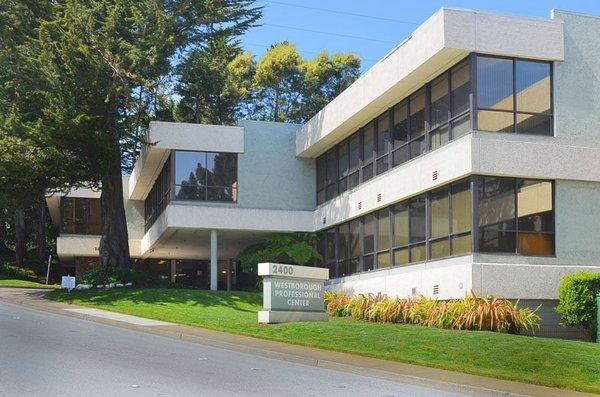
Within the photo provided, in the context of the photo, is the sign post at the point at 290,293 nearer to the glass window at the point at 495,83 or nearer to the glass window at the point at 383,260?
the glass window at the point at 383,260

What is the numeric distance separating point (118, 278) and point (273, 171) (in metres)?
7.90

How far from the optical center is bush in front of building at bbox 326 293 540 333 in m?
20.8

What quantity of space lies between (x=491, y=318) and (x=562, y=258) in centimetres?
377

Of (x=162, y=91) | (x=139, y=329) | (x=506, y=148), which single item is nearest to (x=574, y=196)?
(x=506, y=148)

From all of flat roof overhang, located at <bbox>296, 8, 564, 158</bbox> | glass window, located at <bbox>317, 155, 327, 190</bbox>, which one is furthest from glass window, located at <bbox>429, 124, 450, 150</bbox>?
glass window, located at <bbox>317, 155, 327, 190</bbox>

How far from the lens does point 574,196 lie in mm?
23625

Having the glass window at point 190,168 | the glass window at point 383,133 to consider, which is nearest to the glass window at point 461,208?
the glass window at point 383,133

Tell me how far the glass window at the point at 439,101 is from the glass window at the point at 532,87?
2.19 metres

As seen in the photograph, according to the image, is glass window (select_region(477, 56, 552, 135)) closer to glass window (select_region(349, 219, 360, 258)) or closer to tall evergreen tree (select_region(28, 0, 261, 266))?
glass window (select_region(349, 219, 360, 258))

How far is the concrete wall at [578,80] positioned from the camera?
933 inches

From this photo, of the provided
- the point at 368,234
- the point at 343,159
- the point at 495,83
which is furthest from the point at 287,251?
the point at 495,83

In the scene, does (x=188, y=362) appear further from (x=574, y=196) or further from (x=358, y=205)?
(x=358, y=205)

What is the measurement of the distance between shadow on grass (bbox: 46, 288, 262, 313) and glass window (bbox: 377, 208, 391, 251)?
4.94 m

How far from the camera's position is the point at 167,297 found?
30156 mm
